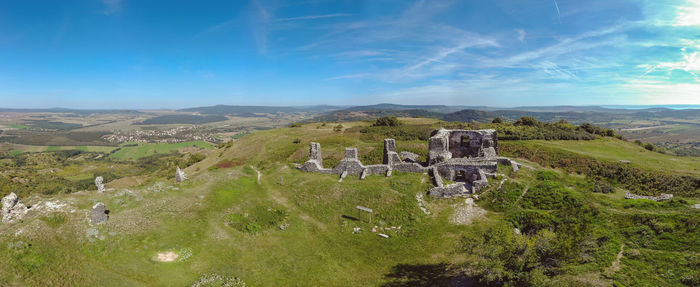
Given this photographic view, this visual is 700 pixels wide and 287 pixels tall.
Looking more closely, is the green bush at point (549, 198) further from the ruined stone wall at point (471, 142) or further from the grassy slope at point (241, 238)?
the ruined stone wall at point (471, 142)

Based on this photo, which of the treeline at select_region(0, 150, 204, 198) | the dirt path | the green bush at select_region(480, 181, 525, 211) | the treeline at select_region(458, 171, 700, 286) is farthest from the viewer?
the treeline at select_region(0, 150, 204, 198)

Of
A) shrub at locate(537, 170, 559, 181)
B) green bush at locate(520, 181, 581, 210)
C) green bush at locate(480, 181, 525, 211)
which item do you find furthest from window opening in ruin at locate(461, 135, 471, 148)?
green bush at locate(520, 181, 581, 210)

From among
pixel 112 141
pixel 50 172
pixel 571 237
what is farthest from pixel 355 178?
pixel 112 141

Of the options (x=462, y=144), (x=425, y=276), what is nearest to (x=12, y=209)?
(x=425, y=276)

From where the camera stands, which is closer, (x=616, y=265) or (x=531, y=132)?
(x=616, y=265)

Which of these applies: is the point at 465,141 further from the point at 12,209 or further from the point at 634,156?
the point at 12,209

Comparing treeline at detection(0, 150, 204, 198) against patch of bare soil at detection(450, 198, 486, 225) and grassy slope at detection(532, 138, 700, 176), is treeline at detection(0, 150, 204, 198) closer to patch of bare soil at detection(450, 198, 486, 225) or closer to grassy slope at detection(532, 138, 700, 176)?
patch of bare soil at detection(450, 198, 486, 225)

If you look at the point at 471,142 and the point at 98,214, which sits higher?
the point at 471,142
